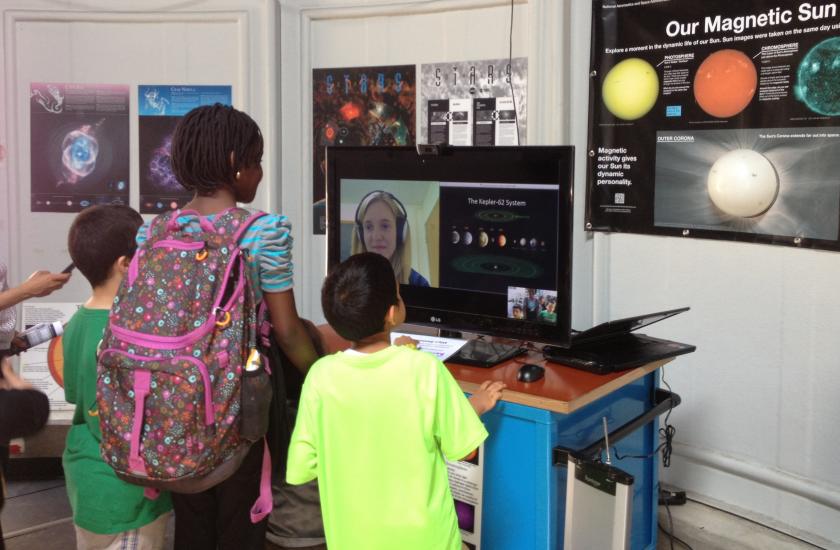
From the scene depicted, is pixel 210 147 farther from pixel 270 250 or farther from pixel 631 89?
pixel 631 89

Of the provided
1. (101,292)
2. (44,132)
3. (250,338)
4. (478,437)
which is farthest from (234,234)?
(44,132)

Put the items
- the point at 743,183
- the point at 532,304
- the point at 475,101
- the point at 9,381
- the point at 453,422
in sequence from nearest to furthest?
the point at 9,381, the point at 453,422, the point at 532,304, the point at 743,183, the point at 475,101

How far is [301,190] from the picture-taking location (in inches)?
137

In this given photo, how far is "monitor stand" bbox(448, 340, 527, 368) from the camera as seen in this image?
2.09m

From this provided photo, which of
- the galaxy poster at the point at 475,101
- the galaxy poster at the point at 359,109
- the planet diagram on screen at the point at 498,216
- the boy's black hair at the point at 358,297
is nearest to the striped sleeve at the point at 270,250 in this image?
the boy's black hair at the point at 358,297

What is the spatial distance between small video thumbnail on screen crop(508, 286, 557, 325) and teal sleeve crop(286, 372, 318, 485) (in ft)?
2.28

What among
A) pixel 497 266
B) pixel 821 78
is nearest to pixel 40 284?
pixel 497 266

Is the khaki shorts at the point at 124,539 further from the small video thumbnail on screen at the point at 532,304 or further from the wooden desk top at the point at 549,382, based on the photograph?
the small video thumbnail on screen at the point at 532,304

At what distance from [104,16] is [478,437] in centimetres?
265

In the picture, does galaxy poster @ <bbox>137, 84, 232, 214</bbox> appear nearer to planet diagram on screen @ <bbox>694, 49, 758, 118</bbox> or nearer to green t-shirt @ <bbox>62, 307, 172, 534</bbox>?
green t-shirt @ <bbox>62, 307, 172, 534</bbox>

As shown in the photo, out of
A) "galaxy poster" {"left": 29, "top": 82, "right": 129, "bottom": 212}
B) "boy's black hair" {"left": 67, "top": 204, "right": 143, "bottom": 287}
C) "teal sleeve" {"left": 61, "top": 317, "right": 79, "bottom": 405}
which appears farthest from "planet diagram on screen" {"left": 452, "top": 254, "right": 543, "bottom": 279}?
"galaxy poster" {"left": 29, "top": 82, "right": 129, "bottom": 212}

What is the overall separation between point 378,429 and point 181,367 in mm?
402

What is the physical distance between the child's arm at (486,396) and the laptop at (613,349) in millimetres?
269

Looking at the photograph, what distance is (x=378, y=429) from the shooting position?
5.29 ft
